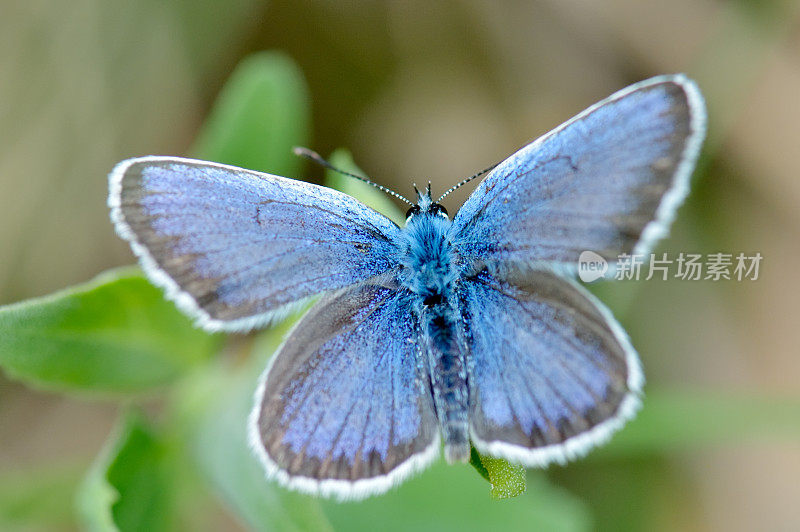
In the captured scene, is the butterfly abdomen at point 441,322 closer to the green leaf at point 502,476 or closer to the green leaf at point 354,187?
the green leaf at point 502,476

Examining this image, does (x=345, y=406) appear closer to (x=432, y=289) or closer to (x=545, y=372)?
(x=432, y=289)

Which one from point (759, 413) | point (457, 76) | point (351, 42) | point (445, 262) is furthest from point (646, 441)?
point (351, 42)

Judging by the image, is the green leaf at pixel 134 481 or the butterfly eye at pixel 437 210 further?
the green leaf at pixel 134 481

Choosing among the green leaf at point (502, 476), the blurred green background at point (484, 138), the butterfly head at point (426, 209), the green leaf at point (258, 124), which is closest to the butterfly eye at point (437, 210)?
the butterfly head at point (426, 209)

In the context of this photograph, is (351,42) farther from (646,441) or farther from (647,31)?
(646,441)

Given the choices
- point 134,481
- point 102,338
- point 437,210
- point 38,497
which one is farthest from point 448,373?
point 38,497

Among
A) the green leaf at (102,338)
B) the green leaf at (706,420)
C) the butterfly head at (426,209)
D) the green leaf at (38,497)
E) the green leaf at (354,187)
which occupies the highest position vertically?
the green leaf at (706,420)

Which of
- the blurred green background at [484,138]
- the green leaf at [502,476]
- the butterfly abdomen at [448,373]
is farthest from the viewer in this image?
the blurred green background at [484,138]
